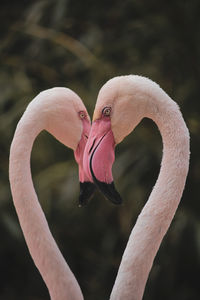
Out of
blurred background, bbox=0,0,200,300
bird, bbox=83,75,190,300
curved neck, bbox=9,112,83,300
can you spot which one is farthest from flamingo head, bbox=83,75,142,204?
blurred background, bbox=0,0,200,300

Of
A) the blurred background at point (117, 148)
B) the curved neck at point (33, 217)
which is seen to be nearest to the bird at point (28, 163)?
the curved neck at point (33, 217)

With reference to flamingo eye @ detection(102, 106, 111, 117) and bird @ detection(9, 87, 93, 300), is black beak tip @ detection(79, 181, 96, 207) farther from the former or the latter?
flamingo eye @ detection(102, 106, 111, 117)

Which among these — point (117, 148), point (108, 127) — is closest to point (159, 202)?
point (108, 127)

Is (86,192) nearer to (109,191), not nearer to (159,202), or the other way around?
(109,191)

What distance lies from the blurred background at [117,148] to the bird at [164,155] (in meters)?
1.49

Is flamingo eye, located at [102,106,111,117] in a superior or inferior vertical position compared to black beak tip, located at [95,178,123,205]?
superior

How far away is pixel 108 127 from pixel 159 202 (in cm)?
28

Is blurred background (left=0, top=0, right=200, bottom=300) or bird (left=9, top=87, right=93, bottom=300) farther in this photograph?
blurred background (left=0, top=0, right=200, bottom=300)

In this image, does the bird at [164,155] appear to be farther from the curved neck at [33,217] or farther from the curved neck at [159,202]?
the curved neck at [33,217]

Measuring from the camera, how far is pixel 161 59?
13.5 ft

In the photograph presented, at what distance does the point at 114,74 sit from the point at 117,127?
205 cm

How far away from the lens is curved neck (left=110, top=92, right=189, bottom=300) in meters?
1.94

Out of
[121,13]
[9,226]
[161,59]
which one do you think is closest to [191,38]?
[161,59]

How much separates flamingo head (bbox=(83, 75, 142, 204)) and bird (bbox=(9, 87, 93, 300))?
6 cm
